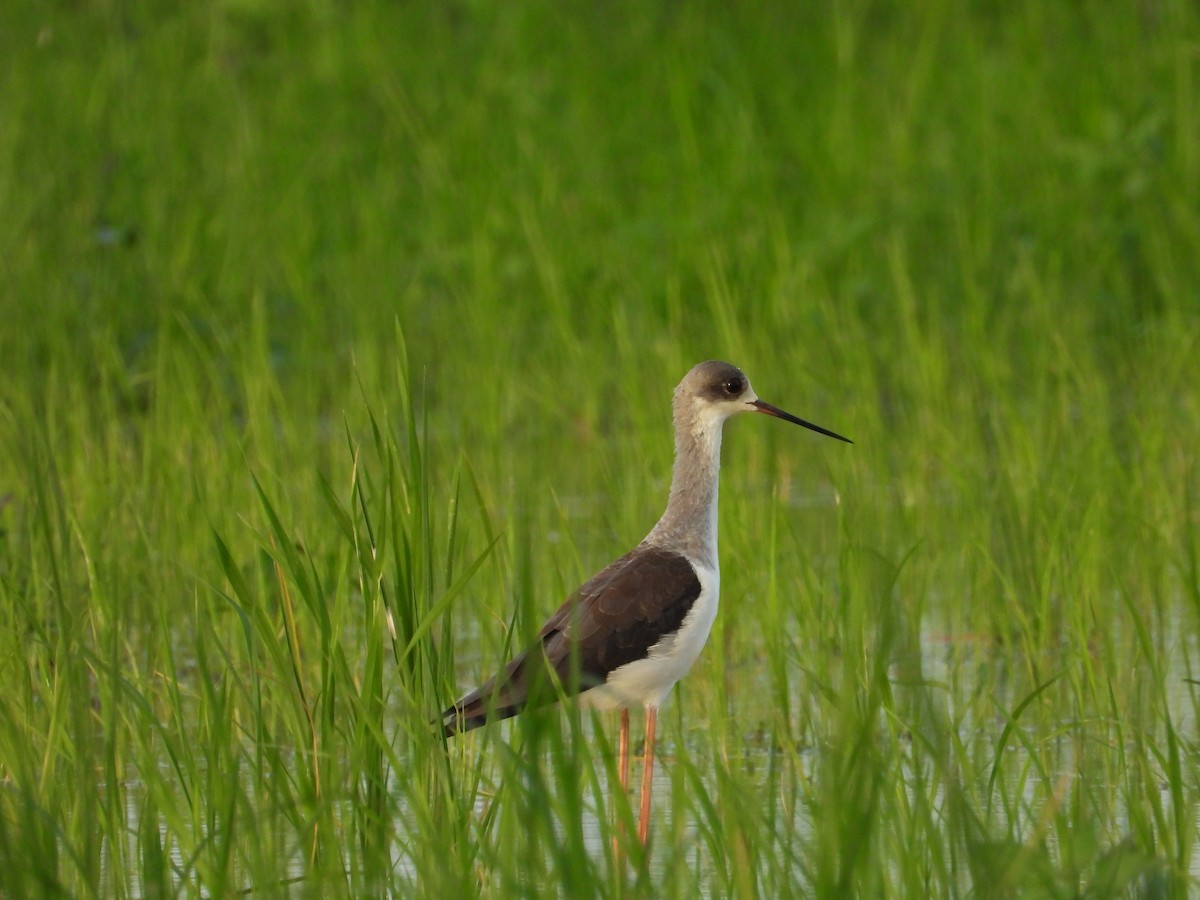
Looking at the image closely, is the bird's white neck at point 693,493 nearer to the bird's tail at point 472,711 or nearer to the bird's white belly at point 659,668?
the bird's white belly at point 659,668

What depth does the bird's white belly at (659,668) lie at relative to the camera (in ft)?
14.3

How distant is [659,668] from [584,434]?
146 inches

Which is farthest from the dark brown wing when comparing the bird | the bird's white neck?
the bird's white neck

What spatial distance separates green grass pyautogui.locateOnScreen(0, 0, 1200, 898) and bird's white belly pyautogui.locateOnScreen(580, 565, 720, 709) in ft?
0.63

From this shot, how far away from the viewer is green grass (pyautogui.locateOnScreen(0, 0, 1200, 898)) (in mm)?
3180

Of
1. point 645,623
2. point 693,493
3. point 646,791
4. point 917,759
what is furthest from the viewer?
point 693,493

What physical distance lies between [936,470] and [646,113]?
4504mm

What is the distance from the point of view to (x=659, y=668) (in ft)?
14.3

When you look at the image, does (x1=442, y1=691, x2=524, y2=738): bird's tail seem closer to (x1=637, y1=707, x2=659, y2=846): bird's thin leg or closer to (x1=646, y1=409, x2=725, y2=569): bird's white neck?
(x1=637, y1=707, x2=659, y2=846): bird's thin leg

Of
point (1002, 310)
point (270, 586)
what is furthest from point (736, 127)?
point (270, 586)

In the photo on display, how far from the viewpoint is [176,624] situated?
18.7 ft

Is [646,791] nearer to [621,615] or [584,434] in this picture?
[621,615]

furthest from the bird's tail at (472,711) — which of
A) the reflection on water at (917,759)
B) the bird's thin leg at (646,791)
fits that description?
the bird's thin leg at (646,791)

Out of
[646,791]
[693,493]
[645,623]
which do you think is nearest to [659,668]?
[645,623]
